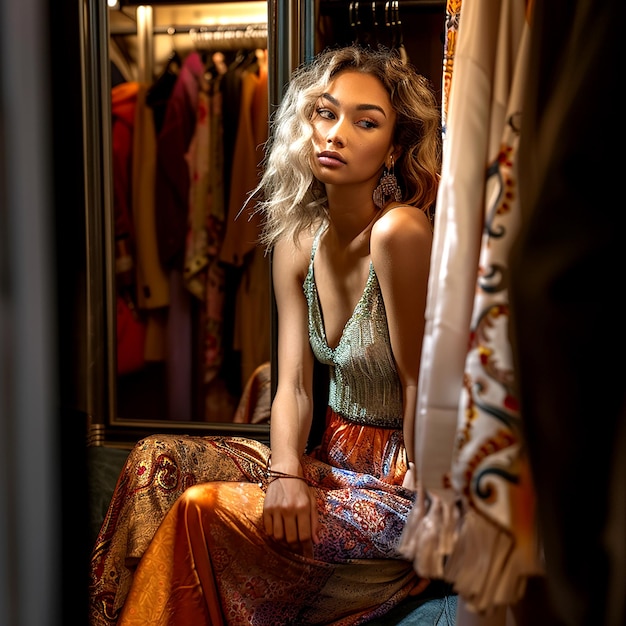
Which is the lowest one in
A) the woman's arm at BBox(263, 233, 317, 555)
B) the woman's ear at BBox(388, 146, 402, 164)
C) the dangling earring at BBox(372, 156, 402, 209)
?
the woman's arm at BBox(263, 233, 317, 555)

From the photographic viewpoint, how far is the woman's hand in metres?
1.25

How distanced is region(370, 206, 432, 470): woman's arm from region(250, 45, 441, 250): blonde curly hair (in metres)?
0.10

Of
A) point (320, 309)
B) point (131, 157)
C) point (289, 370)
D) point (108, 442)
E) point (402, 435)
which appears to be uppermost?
point (131, 157)

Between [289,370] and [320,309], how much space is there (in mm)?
131

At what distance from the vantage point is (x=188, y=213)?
2.09m

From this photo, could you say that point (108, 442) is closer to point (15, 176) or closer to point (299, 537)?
point (299, 537)

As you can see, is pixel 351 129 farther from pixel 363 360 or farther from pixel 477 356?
pixel 477 356

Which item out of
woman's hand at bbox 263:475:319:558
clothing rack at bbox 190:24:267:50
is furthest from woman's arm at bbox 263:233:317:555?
clothing rack at bbox 190:24:267:50

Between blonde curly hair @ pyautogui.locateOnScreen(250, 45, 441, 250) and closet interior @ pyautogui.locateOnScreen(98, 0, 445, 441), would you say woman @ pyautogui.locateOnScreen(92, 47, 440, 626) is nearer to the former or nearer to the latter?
blonde curly hair @ pyautogui.locateOnScreen(250, 45, 441, 250)

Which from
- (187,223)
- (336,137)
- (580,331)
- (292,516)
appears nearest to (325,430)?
(292,516)

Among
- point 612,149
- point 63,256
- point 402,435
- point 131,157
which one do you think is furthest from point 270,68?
point 63,256

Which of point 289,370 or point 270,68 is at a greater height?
point 270,68

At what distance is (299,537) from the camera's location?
4.11 feet

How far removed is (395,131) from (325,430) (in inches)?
23.2
